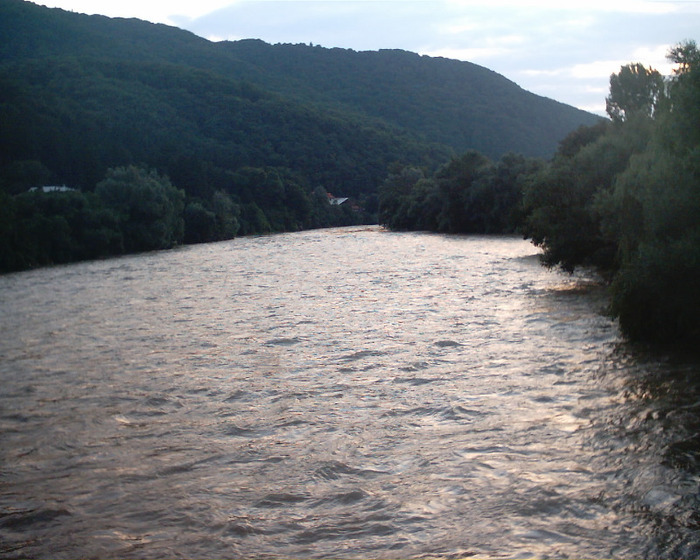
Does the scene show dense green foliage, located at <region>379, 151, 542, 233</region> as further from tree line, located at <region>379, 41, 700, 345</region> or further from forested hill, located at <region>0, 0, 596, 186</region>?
forested hill, located at <region>0, 0, 596, 186</region>

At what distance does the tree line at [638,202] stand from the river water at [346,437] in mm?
1249

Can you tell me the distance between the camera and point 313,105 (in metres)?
135

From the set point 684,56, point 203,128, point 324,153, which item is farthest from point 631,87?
point 324,153

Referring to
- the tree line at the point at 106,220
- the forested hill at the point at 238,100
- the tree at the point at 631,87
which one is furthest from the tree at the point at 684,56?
the forested hill at the point at 238,100

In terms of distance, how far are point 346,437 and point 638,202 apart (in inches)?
435

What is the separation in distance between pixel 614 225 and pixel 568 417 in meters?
9.98

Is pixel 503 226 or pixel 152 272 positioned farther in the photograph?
pixel 503 226

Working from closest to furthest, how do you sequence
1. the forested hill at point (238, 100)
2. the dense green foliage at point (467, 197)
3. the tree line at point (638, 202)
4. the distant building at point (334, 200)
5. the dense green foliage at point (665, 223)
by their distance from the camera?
the dense green foliage at point (665, 223) → the tree line at point (638, 202) → the dense green foliage at point (467, 197) → the forested hill at point (238, 100) → the distant building at point (334, 200)

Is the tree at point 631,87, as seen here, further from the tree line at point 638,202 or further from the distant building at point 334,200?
the distant building at point 334,200

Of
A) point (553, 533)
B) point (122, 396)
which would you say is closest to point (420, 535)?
point (553, 533)

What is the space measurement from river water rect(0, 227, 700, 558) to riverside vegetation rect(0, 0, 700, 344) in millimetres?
3530

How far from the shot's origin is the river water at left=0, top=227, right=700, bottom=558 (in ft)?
24.9

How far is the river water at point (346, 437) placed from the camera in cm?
759

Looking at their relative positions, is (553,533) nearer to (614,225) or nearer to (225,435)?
(225,435)
